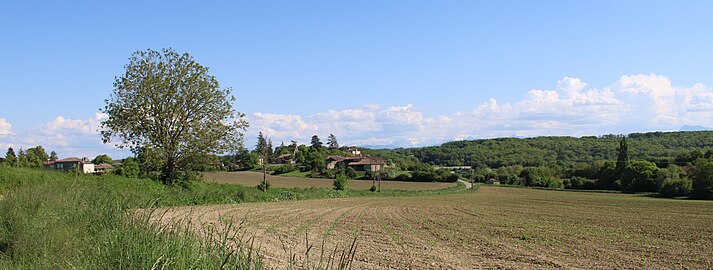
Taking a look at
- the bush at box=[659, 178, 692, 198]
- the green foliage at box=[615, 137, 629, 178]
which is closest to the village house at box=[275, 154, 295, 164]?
the green foliage at box=[615, 137, 629, 178]

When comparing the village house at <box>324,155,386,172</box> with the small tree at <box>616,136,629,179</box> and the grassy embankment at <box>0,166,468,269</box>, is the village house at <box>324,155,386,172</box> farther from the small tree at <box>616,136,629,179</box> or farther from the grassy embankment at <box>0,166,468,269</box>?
the grassy embankment at <box>0,166,468,269</box>

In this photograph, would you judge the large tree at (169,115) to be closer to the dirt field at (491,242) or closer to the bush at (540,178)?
the dirt field at (491,242)

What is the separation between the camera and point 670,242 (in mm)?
21344

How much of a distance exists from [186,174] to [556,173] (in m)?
93.0

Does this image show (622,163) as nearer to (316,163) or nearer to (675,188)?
(675,188)

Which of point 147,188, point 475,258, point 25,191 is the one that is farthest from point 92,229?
point 147,188

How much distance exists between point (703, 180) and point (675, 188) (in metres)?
5.33

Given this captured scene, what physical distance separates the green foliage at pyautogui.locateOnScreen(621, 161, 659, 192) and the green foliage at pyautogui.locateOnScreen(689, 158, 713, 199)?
1415 centimetres

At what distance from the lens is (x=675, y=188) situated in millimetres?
71000

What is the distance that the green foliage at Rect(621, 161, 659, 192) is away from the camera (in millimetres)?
84750

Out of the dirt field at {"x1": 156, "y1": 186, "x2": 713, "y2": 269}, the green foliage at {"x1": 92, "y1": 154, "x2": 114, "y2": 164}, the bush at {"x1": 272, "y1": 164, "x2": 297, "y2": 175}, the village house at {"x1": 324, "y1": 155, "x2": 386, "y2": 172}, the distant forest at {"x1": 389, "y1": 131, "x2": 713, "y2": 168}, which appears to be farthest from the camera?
the distant forest at {"x1": 389, "y1": 131, "x2": 713, "y2": 168}

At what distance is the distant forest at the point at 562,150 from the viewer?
488 ft

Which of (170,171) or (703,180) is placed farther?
(703,180)

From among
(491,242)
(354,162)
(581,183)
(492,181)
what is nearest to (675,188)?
(581,183)
